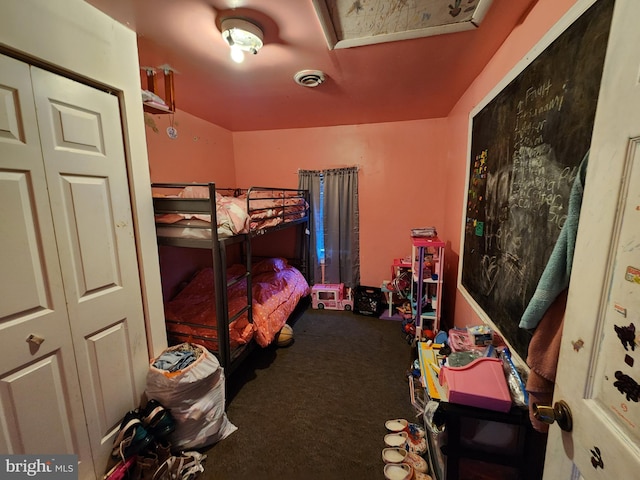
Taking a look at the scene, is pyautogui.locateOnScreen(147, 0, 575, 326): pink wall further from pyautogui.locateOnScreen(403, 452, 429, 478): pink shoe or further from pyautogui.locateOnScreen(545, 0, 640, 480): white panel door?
pyautogui.locateOnScreen(545, 0, 640, 480): white panel door

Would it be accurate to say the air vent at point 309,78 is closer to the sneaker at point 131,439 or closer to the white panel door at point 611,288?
the white panel door at point 611,288

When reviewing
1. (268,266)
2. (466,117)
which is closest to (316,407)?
(268,266)

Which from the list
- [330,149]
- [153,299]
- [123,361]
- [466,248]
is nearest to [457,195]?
[466,248]

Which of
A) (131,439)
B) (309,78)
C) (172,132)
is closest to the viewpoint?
(131,439)

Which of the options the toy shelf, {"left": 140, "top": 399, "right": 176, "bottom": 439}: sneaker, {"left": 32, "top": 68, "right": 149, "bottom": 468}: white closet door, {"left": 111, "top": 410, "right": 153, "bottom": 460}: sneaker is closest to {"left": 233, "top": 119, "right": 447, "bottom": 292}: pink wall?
the toy shelf

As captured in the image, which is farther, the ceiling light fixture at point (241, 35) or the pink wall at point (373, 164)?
the pink wall at point (373, 164)

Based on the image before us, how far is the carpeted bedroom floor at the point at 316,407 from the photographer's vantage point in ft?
4.81

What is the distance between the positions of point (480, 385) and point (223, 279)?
1574mm

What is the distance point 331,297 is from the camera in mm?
3613

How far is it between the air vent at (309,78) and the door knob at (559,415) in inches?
85.6

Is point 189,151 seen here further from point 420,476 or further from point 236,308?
point 420,476

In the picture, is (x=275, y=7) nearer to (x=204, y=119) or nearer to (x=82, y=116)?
(x=82, y=116)

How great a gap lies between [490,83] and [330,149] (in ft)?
6.56

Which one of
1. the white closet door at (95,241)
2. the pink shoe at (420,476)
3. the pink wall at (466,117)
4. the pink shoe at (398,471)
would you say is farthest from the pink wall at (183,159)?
the pink wall at (466,117)
